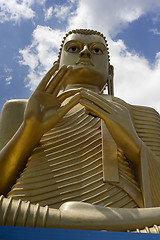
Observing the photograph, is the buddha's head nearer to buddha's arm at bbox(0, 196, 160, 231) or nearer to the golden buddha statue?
the golden buddha statue

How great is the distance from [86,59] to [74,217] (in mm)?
2810

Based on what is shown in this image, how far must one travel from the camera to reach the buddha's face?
4691 millimetres

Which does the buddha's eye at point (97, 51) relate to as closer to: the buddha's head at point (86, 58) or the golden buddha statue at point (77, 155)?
the buddha's head at point (86, 58)

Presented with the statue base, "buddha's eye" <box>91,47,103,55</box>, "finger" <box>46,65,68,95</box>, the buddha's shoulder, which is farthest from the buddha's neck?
the statue base

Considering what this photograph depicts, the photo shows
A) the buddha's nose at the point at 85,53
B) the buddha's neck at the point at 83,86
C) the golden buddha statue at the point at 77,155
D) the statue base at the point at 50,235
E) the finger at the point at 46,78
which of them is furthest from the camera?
the buddha's neck at the point at 83,86

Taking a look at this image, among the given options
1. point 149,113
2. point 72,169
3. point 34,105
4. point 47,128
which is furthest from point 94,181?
point 149,113

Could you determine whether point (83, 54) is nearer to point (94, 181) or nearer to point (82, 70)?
point (82, 70)

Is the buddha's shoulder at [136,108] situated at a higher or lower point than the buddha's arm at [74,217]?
higher

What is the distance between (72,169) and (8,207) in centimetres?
130

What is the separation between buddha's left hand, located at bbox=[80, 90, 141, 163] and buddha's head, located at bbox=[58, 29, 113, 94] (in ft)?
4.14

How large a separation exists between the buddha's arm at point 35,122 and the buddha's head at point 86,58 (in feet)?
3.26

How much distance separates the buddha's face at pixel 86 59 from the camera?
15.4 ft

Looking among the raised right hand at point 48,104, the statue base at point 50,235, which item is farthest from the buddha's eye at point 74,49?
the statue base at point 50,235

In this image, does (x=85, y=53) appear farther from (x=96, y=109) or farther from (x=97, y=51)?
(x=96, y=109)
